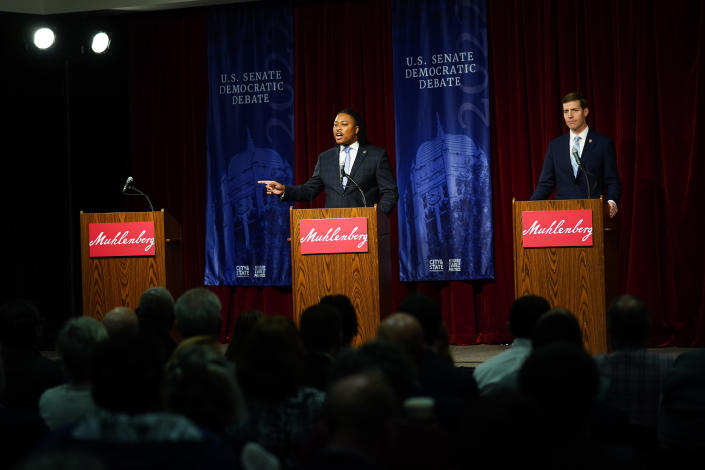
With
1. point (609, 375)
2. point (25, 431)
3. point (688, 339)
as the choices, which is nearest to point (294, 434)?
point (25, 431)

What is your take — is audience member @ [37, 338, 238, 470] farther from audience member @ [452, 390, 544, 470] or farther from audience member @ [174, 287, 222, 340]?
audience member @ [174, 287, 222, 340]

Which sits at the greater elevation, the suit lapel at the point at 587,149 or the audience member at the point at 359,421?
the suit lapel at the point at 587,149

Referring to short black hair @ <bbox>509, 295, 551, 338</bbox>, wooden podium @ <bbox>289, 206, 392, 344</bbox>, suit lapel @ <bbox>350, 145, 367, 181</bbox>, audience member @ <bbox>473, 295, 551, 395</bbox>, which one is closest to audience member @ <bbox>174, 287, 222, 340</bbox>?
audience member @ <bbox>473, 295, 551, 395</bbox>

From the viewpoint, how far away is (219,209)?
8141 mm

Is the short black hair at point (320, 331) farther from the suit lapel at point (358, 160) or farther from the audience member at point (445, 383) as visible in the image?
the suit lapel at point (358, 160)

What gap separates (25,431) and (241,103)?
575 centimetres

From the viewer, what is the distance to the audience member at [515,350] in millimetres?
3189

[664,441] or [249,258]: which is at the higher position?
[249,258]

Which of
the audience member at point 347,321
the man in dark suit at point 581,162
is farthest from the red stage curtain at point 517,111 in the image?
the audience member at point 347,321

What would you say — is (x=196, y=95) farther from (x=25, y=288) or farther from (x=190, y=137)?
(x=25, y=288)

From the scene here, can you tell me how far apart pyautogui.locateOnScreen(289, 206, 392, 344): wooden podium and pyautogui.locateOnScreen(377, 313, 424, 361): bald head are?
239cm

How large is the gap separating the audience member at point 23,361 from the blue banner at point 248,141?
4.49 meters

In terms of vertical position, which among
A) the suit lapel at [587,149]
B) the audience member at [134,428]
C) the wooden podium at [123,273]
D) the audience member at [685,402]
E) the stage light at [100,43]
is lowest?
the audience member at [685,402]

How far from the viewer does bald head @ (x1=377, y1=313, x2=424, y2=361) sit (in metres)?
2.88
